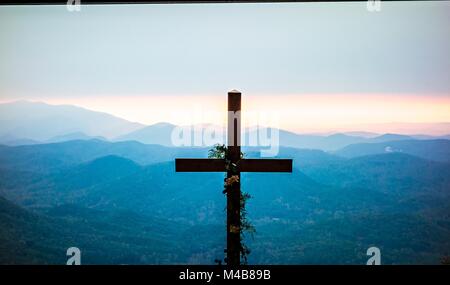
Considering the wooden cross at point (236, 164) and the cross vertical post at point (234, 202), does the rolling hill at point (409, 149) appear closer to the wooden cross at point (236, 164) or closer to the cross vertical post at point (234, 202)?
the wooden cross at point (236, 164)

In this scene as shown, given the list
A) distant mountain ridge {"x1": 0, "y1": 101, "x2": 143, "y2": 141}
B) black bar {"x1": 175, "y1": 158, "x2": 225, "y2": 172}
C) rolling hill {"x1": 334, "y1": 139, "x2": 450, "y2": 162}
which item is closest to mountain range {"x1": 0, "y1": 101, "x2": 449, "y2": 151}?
distant mountain ridge {"x1": 0, "y1": 101, "x2": 143, "y2": 141}

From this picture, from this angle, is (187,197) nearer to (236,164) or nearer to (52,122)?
(52,122)

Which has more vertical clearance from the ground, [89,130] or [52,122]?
[52,122]

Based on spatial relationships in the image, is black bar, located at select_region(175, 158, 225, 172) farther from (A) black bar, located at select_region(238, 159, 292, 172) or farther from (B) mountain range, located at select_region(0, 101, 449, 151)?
(B) mountain range, located at select_region(0, 101, 449, 151)

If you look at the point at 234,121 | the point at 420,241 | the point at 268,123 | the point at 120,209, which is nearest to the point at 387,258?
the point at 420,241

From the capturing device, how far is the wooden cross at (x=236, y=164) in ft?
16.6

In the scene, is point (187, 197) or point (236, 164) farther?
point (187, 197)

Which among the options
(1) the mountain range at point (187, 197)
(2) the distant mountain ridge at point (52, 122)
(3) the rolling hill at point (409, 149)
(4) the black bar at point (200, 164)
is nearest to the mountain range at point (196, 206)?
(1) the mountain range at point (187, 197)

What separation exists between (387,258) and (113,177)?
12.8 feet

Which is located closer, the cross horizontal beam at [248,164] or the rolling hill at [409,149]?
the cross horizontal beam at [248,164]

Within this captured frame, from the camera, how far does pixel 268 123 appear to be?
5891 mm

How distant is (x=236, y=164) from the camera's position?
5.14 meters

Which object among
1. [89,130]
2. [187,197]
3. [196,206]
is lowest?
[196,206]

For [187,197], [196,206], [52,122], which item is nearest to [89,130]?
[52,122]
